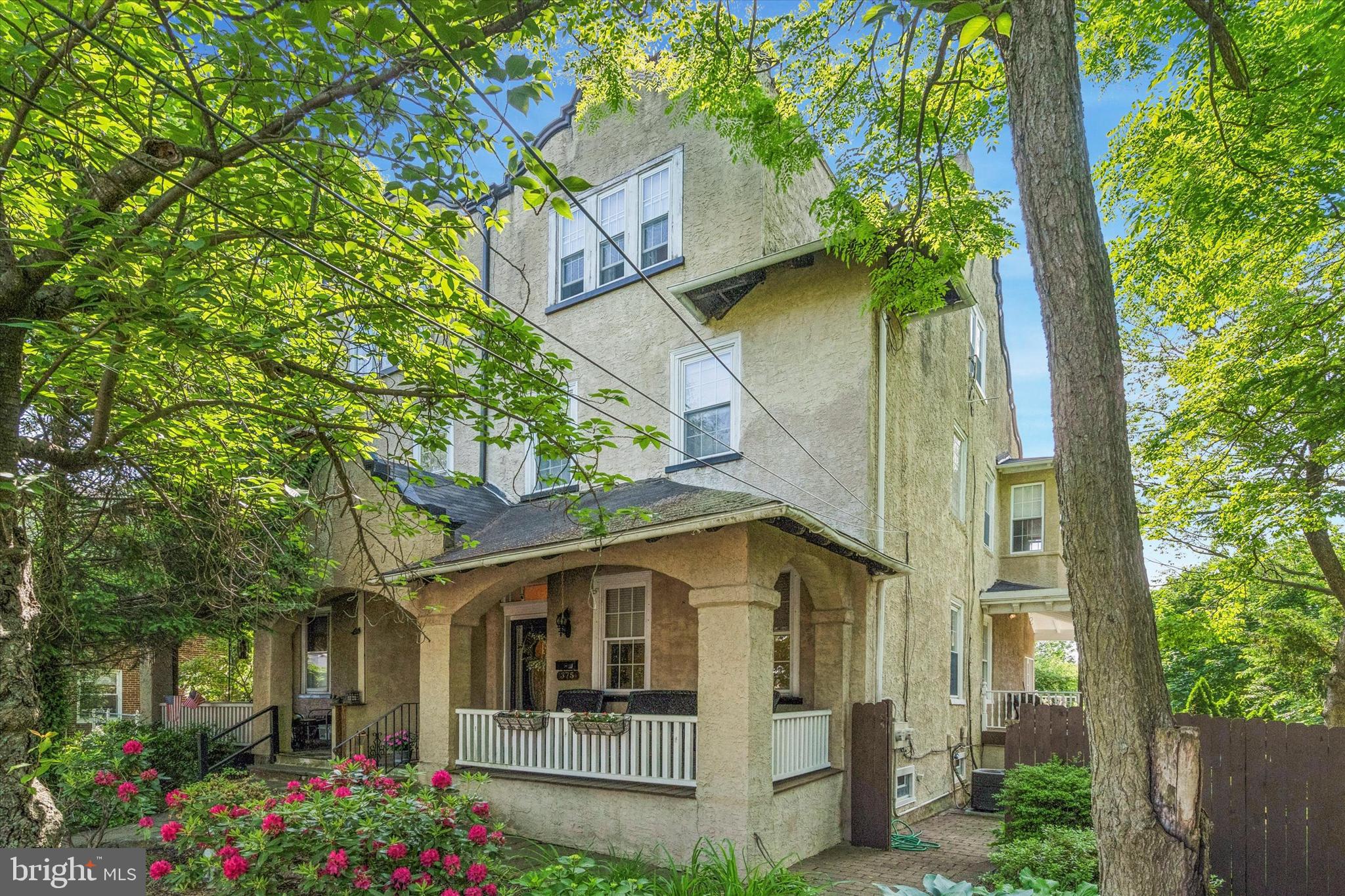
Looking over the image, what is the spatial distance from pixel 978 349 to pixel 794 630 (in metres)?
8.04

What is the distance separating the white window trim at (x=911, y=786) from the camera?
968cm

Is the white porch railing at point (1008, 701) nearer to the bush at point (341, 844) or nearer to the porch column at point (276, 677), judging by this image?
the bush at point (341, 844)

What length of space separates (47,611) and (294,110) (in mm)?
6078

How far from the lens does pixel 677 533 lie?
806 cm

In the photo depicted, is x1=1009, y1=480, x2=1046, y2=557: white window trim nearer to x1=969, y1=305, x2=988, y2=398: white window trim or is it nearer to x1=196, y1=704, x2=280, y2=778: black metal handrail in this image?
x1=969, y1=305, x2=988, y2=398: white window trim

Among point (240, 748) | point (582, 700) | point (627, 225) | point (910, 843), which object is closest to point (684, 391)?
point (627, 225)

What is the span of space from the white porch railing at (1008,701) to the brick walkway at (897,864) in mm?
5287

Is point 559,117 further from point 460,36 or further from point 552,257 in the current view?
point 460,36

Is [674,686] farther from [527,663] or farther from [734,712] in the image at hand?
[527,663]

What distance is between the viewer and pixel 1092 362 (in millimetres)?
3715

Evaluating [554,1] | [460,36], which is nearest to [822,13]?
Result: [554,1]

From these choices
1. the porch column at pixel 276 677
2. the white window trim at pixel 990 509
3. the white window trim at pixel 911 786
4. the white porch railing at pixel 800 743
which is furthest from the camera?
the white window trim at pixel 990 509

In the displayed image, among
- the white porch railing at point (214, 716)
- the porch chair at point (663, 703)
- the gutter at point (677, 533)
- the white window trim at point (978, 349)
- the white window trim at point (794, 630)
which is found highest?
the white window trim at point (978, 349)

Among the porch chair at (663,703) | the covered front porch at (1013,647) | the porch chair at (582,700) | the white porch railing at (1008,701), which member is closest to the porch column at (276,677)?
the porch chair at (582,700)
